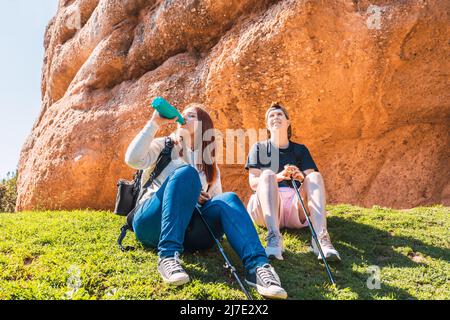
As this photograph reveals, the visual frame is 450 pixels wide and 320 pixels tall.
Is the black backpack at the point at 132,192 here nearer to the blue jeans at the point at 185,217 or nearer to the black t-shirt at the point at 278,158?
the blue jeans at the point at 185,217

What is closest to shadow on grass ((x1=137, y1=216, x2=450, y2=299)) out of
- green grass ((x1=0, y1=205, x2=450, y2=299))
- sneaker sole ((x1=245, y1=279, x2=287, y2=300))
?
green grass ((x1=0, y1=205, x2=450, y2=299))

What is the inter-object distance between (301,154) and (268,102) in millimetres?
3179

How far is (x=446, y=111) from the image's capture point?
877 centimetres

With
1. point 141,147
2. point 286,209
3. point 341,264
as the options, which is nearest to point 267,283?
point 341,264

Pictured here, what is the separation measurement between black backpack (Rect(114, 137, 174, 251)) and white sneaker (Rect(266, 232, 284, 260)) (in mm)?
1472

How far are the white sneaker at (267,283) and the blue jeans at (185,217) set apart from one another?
0.08 meters

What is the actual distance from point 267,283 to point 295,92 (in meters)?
5.58

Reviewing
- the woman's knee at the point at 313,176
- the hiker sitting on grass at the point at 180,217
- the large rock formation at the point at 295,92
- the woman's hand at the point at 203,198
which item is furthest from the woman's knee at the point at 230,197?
the large rock formation at the point at 295,92

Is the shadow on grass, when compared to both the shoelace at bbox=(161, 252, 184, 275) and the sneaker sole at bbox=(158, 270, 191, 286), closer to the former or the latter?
the sneaker sole at bbox=(158, 270, 191, 286)

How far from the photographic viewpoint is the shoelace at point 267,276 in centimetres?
365

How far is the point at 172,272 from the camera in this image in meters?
3.75

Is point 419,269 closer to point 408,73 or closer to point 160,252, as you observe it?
point 160,252
